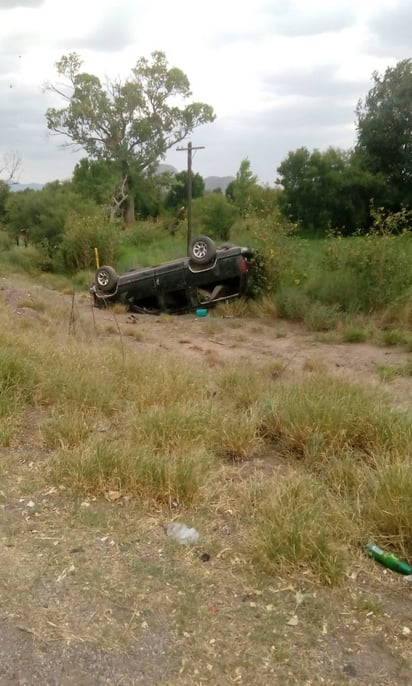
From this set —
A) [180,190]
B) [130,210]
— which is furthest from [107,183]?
[180,190]

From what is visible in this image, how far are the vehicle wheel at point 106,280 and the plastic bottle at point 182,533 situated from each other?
1142 cm

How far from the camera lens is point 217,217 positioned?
28359mm

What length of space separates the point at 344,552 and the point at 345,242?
10.8 metres

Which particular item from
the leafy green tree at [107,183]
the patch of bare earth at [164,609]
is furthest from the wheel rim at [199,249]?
the leafy green tree at [107,183]

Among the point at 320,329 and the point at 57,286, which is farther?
the point at 57,286

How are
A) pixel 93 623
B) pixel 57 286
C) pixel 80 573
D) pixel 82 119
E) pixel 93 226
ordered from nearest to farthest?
pixel 93 623 < pixel 80 573 < pixel 57 286 < pixel 93 226 < pixel 82 119

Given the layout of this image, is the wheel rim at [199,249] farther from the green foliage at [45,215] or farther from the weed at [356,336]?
the green foliage at [45,215]

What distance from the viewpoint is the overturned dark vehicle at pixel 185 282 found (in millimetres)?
12352

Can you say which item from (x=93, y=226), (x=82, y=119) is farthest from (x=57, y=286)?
(x=82, y=119)

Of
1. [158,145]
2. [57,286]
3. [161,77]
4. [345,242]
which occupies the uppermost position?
[161,77]

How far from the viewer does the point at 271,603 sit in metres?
2.16

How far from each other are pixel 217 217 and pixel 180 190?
67.6 ft

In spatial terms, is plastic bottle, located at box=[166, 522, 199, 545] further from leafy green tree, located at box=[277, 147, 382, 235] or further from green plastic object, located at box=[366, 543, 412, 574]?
leafy green tree, located at box=[277, 147, 382, 235]

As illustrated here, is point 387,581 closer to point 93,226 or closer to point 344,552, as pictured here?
point 344,552
